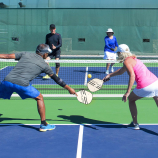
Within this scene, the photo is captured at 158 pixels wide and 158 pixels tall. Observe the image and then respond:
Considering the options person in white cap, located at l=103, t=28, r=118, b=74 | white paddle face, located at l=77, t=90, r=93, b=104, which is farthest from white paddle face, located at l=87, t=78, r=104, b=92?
person in white cap, located at l=103, t=28, r=118, b=74

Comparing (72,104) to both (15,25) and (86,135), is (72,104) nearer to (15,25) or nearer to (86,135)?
(86,135)

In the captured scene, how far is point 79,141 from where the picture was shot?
16.2 ft

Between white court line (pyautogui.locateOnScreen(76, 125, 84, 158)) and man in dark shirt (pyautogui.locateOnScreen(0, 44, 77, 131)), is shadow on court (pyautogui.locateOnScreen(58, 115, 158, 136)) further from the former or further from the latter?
man in dark shirt (pyautogui.locateOnScreen(0, 44, 77, 131))

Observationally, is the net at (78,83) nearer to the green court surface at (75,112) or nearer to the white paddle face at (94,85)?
the green court surface at (75,112)

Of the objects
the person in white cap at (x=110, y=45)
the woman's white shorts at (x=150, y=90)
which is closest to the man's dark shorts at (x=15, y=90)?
the woman's white shorts at (x=150, y=90)

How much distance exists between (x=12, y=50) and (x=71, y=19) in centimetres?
438

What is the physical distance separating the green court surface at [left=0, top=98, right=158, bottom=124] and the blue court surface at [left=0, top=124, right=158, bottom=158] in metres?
0.39

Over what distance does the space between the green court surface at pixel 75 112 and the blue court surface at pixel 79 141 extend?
1.28 ft

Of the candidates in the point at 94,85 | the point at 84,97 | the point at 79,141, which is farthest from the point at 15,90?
the point at 94,85

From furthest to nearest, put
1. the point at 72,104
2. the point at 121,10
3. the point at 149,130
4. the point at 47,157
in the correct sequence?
the point at 121,10
the point at 72,104
the point at 149,130
the point at 47,157

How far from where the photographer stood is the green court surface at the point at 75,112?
623cm

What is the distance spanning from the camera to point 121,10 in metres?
20.6

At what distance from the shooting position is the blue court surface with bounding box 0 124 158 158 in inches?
Answer: 175

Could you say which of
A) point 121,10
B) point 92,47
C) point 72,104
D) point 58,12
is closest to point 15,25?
point 58,12
